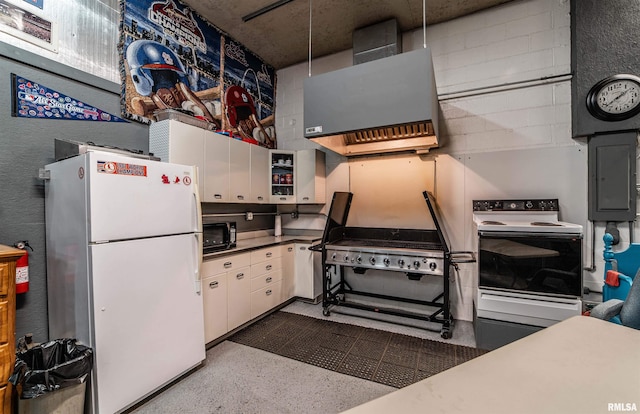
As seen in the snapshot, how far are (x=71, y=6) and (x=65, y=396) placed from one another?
301 centimetres

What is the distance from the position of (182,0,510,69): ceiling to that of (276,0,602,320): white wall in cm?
24

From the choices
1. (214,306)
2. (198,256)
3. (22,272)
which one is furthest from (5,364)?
(214,306)

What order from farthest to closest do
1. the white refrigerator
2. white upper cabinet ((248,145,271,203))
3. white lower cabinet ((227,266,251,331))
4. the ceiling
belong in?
white upper cabinet ((248,145,271,203))
the ceiling
white lower cabinet ((227,266,251,331))
the white refrigerator

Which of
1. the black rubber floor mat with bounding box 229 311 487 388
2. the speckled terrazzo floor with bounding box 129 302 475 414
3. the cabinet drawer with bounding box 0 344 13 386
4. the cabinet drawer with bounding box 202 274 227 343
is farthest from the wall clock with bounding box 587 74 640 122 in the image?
the cabinet drawer with bounding box 0 344 13 386

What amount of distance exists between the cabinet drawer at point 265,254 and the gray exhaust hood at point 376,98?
1.55 meters

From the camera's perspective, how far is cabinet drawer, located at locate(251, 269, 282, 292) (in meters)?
3.20

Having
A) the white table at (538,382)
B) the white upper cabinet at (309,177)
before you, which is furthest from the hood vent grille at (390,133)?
the white table at (538,382)

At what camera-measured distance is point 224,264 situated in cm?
281

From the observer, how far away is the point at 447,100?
339 centimetres

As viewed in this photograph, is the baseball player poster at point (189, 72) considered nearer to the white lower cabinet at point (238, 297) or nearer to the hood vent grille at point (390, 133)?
the hood vent grille at point (390, 133)

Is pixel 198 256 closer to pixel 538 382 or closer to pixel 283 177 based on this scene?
pixel 283 177

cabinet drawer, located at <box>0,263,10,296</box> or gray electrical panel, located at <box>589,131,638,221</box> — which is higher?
gray electrical panel, located at <box>589,131,638,221</box>

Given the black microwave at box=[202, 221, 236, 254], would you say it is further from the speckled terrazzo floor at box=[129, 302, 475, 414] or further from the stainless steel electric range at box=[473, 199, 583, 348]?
the stainless steel electric range at box=[473, 199, 583, 348]

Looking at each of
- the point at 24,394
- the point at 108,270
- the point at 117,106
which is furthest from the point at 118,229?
the point at 117,106
